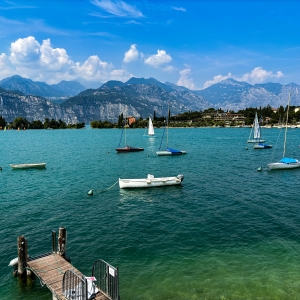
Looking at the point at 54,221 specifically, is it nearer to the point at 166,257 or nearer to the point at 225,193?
the point at 166,257

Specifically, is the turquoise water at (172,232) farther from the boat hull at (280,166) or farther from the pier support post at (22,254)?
the boat hull at (280,166)

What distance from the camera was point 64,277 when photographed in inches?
564

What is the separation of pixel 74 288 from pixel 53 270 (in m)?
3.27

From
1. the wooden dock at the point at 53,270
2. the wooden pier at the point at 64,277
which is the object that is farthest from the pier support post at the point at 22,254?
the wooden dock at the point at 53,270

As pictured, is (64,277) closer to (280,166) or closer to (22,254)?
(22,254)

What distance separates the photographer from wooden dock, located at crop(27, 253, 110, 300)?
14792mm

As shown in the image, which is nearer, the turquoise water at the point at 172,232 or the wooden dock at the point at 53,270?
the wooden dock at the point at 53,270

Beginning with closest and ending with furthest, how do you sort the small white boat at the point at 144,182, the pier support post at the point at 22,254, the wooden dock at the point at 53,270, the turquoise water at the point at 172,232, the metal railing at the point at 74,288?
the metal railing at the point at 74,288 < the wooden dock at the point at 53,270 < the turquoise water at the point at 172,232 < the pier support post at the point at 22,254 < the small white boat at the point at 144,182

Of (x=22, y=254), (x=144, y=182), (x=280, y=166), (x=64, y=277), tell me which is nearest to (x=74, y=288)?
(x=64, y=277)

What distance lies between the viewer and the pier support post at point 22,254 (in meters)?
17.9

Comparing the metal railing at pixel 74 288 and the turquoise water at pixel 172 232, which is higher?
the metal railing at pixel 74 288

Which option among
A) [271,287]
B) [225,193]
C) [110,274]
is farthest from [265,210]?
[110,274]

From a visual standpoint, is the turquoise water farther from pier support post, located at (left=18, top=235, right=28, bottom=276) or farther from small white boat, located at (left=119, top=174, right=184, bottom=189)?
small white boat, located at (left=119, top=174, right=184, bottom=189)

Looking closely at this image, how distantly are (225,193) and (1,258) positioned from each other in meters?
28.8
